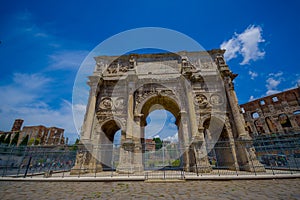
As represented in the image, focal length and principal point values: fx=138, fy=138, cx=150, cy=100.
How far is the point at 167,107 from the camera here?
16594 millimetres

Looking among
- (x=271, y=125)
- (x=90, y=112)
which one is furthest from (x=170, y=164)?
(x=271, y=125)

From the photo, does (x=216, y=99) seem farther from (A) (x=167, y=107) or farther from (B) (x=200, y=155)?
(B) (x=200, y=155)

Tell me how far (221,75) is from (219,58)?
7.40 feet

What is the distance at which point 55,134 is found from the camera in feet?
156

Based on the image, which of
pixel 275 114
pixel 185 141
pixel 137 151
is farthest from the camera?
pixel 275 114

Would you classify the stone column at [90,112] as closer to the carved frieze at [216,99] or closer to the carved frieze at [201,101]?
the carved frieze at [201,101]

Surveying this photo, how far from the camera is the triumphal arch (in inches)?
447

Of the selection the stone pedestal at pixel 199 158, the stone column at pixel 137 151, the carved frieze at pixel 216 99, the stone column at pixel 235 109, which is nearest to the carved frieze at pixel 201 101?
the carved frieze at pixel 216 99

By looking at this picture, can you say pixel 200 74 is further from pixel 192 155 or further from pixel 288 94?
Answer: pixel 288 94

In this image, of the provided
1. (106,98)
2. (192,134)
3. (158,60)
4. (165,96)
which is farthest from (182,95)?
(106,98)

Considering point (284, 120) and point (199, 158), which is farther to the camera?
point (284, 120)

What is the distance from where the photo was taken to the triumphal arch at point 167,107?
447 inches

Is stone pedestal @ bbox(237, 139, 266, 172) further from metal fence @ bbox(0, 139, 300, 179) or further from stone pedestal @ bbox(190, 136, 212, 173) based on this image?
stone pedestal @ bbox(190, 136, 212, 173)

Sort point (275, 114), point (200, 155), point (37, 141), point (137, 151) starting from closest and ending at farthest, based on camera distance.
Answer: point (200, 155) < point (137, 151) < point (275, 114) < point (37, 141)
